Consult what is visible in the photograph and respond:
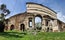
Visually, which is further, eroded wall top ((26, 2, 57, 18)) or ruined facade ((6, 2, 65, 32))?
eroded wall top ((26, 2, 57, 18))

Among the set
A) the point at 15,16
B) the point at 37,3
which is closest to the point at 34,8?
the point at 37,3

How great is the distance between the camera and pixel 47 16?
3806 centimetres

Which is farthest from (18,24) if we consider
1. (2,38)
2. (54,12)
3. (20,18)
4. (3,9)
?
(2,38)

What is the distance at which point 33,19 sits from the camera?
3806cm

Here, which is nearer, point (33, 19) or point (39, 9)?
point (33, 19)

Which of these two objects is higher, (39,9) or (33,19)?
(39,9)

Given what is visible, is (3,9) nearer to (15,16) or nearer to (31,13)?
(15,16)

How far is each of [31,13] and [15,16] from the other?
282cm

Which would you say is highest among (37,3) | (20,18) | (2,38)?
(37,3)

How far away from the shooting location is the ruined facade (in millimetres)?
37569

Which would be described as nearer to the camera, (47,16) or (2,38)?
(2,38)

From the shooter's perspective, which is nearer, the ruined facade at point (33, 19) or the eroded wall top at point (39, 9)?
the ruined facade at point (33, 19)

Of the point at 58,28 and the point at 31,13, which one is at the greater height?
the point at 31,13

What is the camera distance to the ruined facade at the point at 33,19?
37.6 meters
